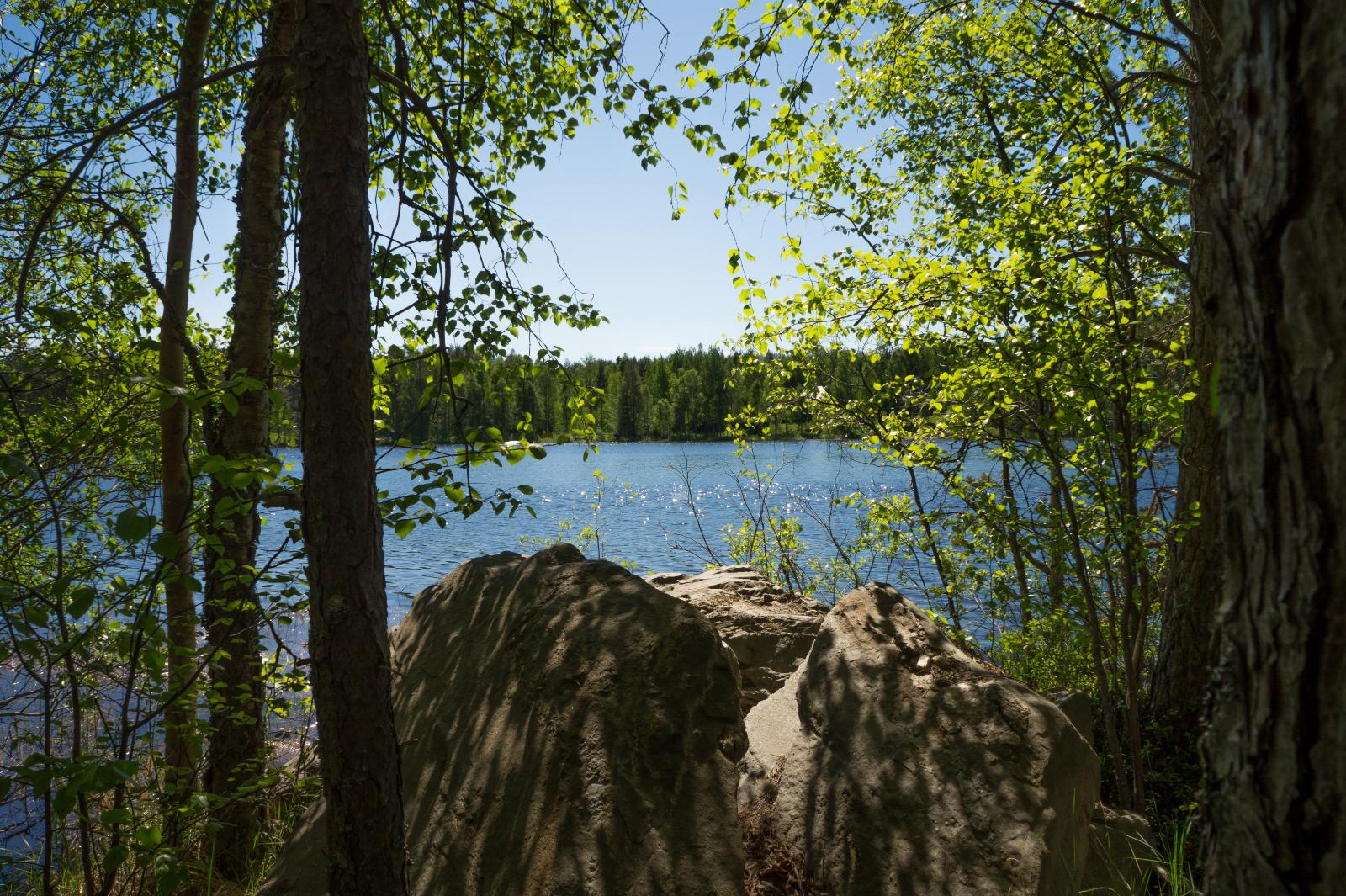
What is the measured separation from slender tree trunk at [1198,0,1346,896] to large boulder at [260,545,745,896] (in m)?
2.29

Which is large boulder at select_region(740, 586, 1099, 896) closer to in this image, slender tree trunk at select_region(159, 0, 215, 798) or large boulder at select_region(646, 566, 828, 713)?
large boulder at select_region(646, 566, 828, 713)

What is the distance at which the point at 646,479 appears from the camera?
41000 mm

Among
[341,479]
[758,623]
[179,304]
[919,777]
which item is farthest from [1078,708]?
[179,304]

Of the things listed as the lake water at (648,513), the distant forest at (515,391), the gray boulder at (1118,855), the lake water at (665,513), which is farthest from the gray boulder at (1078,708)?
the lake water at (648,513)

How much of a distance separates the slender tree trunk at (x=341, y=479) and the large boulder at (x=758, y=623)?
2964mm

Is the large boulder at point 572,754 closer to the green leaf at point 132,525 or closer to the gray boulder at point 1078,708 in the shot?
the green leaf at point 132,525

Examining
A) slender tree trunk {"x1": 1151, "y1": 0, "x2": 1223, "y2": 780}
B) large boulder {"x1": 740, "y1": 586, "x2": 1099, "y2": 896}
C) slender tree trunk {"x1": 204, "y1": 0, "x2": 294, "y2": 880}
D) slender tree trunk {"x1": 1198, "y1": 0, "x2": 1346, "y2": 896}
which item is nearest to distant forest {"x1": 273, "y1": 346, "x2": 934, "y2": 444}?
slender tree trunk {"x1": 204, "y1": 0, "x2": 294, "y2": 880}

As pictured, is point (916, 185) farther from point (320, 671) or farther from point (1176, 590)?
point (320, 671)

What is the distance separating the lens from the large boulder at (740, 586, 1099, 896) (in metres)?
3.00

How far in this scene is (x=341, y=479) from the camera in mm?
2340

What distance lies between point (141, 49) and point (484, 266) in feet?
17.9

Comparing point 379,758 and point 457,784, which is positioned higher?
point 379,758

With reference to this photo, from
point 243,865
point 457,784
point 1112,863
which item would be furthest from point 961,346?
point 243,865

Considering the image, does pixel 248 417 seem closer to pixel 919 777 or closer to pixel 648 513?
pixel 919 777
